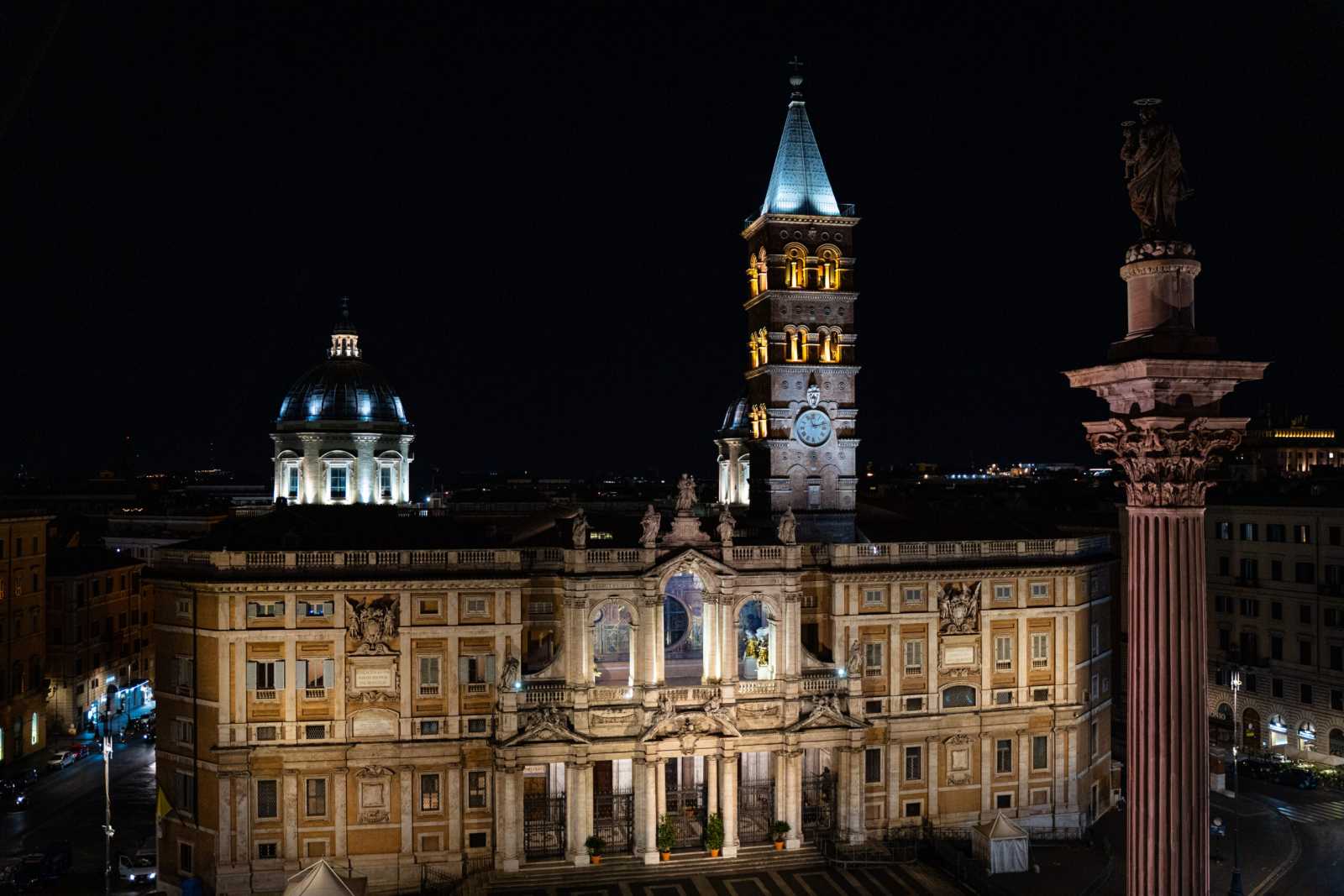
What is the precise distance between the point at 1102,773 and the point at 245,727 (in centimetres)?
4361

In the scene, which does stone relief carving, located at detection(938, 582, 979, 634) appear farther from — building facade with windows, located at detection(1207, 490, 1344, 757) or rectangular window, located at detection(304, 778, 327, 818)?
rectangular window, located at detection(304, 778, 327, 818)

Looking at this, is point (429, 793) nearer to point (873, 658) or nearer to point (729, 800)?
point (729, 800)

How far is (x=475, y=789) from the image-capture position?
5200cm

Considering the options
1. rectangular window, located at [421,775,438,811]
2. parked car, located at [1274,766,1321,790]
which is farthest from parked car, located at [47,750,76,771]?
parked car, located at [1274,766,1321,790]

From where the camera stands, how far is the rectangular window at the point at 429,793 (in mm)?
51406

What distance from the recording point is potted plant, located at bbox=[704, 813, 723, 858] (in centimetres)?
5197

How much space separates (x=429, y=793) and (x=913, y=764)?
76.8ft

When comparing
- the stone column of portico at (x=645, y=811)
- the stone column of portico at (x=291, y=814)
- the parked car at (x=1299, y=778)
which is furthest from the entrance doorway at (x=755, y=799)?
the parked car at (x=1299, y=778)

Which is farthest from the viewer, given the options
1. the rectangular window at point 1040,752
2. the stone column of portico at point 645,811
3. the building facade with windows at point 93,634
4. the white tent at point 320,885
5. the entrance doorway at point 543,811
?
the building facade with windows at point 93,634

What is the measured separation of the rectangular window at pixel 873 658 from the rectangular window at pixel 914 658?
1379mm

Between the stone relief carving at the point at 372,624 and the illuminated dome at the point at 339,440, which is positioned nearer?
the stone relief carving at the point at 372,624

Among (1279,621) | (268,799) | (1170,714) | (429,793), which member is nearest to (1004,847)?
(429,793)

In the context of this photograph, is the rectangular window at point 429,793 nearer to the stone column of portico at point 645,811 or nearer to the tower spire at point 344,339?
the stone column of portico at point 645,811

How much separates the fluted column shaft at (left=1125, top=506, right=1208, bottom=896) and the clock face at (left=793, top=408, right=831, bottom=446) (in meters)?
46.9
